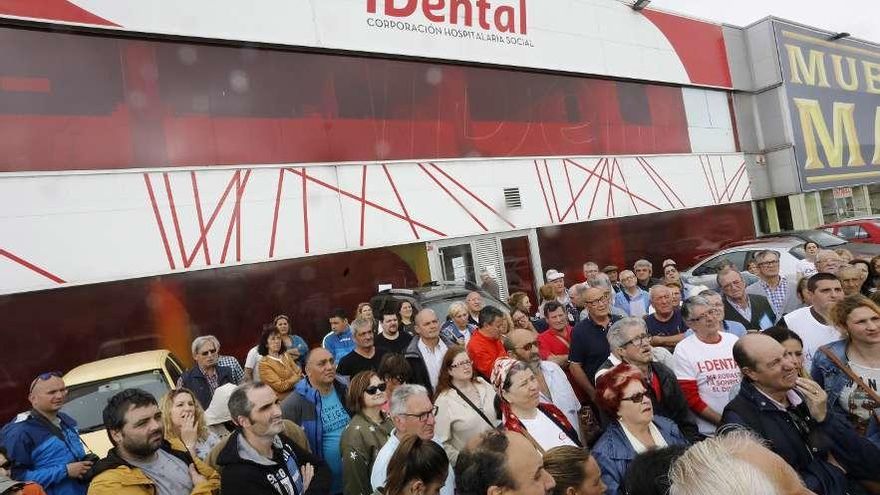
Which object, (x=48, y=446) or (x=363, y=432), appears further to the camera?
(x=48, y=446)

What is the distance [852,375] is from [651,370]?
1110 mm

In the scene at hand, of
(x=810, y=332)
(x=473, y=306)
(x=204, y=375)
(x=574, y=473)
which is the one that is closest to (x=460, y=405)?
(x=574, y=473)

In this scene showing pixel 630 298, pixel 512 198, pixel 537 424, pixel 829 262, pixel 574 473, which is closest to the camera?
pixel 574 473

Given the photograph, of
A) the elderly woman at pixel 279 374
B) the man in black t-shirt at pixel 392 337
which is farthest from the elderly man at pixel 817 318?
the elderly woman at pixel 279 374

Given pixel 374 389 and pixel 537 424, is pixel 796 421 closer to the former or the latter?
pixel 537 424

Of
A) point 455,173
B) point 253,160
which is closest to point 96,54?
point 253,160

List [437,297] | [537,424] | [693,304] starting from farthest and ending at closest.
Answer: [437,297] < [693,304] < [537,424]

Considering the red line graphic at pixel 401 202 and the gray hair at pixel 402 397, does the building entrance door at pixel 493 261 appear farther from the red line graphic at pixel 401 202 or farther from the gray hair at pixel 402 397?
the gray hair at pixel 402 397

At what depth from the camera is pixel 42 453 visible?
393 cm

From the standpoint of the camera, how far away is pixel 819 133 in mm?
20703

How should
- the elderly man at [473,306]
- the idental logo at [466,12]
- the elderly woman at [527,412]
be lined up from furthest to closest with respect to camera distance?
the idental logo at [466,12]
the elderly man at [473,306]
the elderly woman at [527,412]

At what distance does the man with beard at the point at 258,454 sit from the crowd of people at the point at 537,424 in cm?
1

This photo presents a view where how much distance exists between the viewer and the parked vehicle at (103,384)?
534 cm

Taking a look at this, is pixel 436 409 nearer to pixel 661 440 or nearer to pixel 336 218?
pixel 661 440
